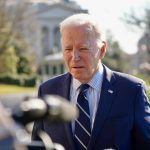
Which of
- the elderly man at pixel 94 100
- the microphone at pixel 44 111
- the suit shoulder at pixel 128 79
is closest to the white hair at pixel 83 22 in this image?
the elderly man at pixel 94 100

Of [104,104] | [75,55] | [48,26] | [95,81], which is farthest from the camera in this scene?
[48,26]

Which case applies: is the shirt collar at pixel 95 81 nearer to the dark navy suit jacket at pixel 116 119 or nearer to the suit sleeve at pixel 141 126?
the dark navy suit jacket at pixel 116 119

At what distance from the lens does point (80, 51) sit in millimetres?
3385

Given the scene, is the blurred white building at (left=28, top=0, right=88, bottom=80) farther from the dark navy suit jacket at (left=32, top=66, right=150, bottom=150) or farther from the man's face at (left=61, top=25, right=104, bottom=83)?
the man's face at (left=61, top=25, right=104, bottom=83)

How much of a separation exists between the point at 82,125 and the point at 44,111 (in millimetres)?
1800

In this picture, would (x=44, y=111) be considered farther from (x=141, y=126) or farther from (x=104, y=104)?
(x=141, y=126)

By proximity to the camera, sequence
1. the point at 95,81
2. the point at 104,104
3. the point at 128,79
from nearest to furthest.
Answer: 1. the point at 104,104
2. the point at 95,81
3. the point at 128,79

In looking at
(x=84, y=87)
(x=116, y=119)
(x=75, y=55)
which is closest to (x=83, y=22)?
(x=75, y=55)

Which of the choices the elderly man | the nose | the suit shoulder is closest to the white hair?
the elderly man

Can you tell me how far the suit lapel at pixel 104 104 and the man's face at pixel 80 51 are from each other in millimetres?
148

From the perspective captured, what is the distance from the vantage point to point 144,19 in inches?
1382

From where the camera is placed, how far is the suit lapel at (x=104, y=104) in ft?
11.3

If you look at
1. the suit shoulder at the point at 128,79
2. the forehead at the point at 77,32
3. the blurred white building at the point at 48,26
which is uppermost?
the forehead at the point at 77,32

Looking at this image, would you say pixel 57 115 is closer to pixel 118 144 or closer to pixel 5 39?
pixel 118 144
